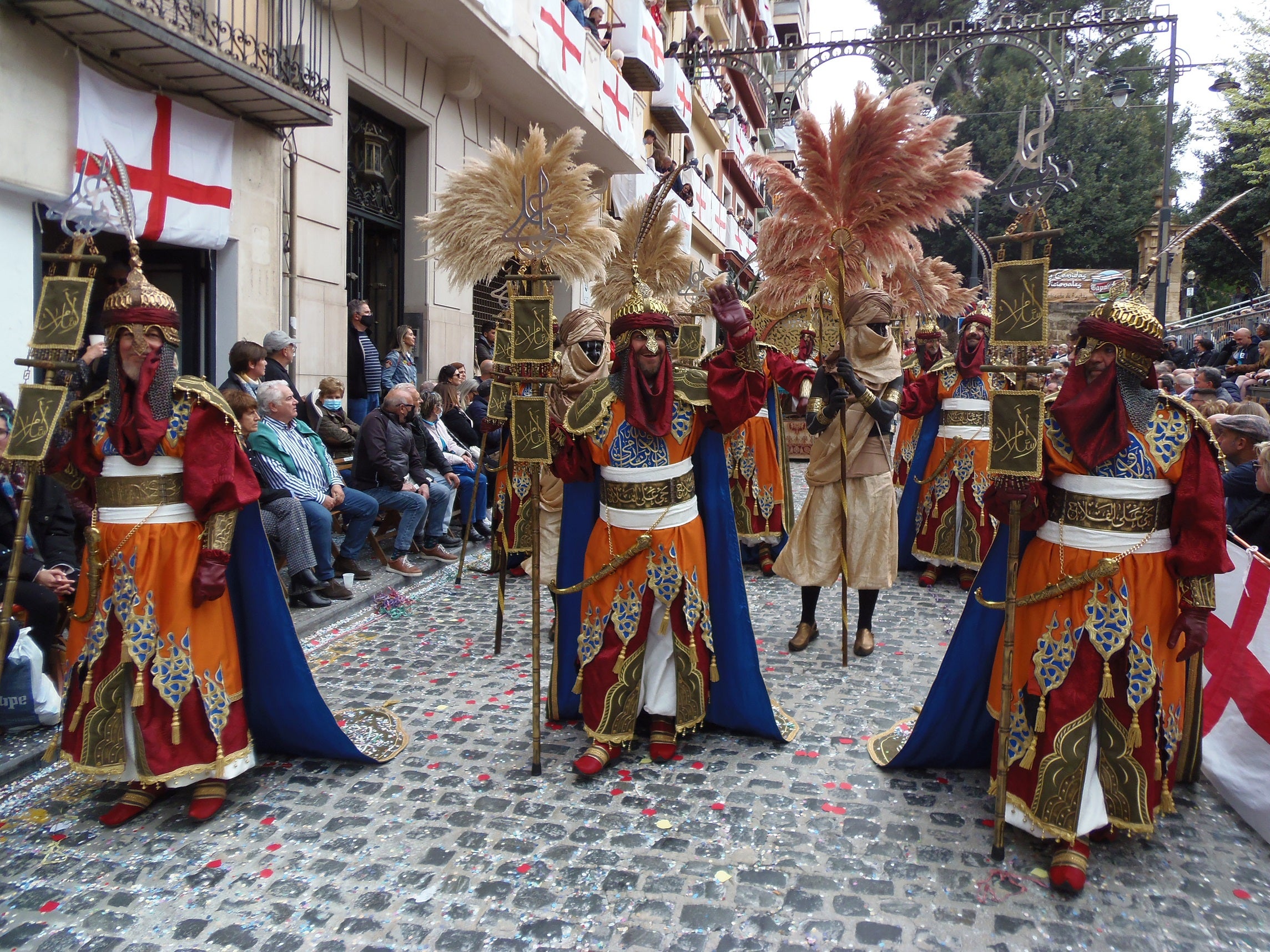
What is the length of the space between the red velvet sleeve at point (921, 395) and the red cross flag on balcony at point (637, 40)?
11992mm

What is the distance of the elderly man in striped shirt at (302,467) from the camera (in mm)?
6188

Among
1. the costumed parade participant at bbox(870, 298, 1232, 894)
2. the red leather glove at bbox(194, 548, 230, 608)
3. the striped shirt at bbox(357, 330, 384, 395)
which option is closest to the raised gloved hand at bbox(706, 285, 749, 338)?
the costumed parade participant at bbox(870, 298, 1232, 894)

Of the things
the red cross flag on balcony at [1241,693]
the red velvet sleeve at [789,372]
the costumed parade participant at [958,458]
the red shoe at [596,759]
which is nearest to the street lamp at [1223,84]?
the costumed parade participant at [958,458]

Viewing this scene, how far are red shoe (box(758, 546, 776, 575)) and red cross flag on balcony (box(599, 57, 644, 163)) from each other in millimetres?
9036

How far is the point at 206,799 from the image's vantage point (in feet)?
11.3

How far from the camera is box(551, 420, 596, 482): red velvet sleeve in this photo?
4027mm

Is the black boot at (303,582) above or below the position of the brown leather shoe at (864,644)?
above

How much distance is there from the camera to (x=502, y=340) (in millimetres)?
4828

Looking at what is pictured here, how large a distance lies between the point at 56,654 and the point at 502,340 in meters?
2.65

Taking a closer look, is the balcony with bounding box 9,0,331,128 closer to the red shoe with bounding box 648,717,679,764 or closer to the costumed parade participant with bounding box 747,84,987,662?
the costumed parade participant with bounding box 747,84,987,662

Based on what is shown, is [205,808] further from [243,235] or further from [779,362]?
[243,235]

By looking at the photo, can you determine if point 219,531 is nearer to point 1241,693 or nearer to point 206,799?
point 206,799

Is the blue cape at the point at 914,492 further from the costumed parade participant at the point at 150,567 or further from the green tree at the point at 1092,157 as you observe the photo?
the green tree at the point at 1092,157

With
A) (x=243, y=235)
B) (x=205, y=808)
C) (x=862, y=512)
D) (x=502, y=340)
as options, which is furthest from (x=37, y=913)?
(x=243, y=235)
